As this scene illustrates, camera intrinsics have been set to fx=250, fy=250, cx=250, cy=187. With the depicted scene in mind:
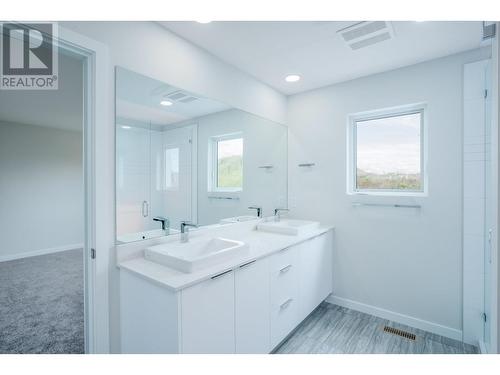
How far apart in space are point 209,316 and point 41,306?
2586mm

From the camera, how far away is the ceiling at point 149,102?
156 cm

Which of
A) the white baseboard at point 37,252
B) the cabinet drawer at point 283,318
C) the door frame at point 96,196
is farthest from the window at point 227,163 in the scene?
the white baseboard at point 37,252

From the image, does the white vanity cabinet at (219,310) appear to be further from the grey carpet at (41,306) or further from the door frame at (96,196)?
the grey carpet at (41,306)

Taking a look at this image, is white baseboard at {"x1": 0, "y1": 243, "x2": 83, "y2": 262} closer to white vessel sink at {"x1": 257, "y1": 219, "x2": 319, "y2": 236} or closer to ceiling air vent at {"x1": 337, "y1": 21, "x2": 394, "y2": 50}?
white vessel sink at {"x1": 257, "y1": 219, "x2": 319, "y2": 236}

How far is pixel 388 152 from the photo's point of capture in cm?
263

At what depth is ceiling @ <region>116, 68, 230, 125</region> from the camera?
5.12 ft

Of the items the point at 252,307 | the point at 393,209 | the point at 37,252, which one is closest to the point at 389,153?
the point at 393,209

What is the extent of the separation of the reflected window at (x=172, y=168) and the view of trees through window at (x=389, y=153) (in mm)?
1955

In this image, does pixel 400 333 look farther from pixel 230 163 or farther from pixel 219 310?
pixel 230 163

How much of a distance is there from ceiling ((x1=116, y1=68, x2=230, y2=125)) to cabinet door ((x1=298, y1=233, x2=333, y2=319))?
1478 millimetres

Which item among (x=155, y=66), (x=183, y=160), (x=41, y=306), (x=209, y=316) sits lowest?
(x=41, y=306)

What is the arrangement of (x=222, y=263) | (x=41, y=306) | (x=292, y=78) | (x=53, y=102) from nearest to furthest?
(x=222, y=263)
(x=292, y=78)
(x=41, y=306)
(x=53, y=102)

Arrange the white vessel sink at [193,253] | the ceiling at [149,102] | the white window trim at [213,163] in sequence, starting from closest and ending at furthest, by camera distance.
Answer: the white vessel sink at [193,253] < the ceiling at [149,102] < the white window trim at [213,163]
